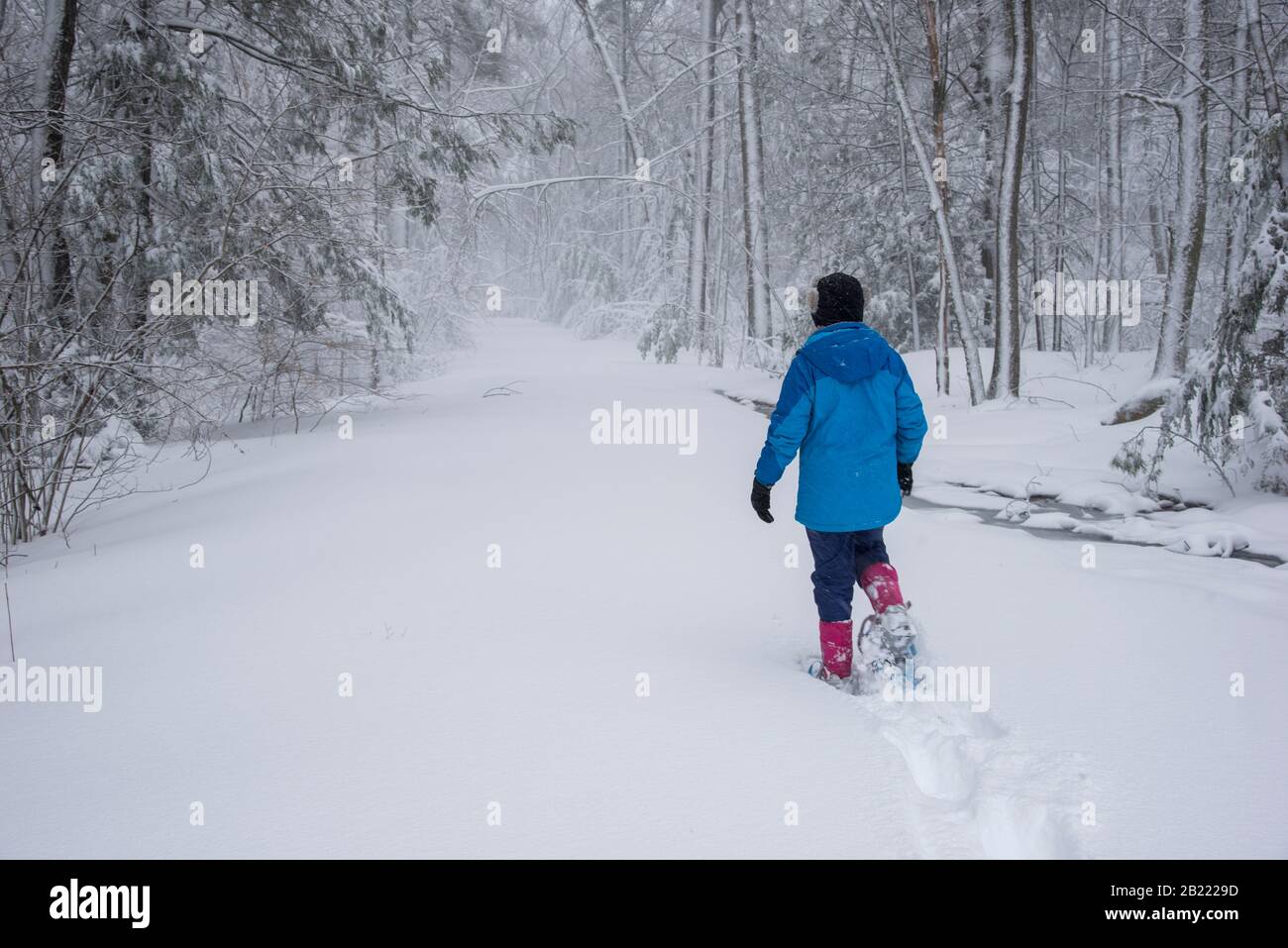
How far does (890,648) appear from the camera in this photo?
11.3 ft

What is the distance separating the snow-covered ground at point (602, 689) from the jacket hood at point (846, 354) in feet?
4.46

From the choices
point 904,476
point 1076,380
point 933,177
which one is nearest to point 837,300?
point 904,476

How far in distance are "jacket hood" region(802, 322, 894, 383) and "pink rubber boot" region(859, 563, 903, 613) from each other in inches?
33.1

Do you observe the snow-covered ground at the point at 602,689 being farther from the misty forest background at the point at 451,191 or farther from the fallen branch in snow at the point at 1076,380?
the fallen branch in snow at the point at 1076,380

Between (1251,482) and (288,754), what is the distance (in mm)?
8083

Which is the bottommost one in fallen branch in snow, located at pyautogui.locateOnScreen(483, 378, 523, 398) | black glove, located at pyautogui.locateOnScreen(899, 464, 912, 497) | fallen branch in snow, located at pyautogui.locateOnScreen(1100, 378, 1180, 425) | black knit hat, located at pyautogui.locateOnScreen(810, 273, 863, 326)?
black glove, located at pyautogui.locateOnScreen(899, 464, 912, 497)

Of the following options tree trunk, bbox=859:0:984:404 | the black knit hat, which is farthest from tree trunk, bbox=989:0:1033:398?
→ the black knit hat

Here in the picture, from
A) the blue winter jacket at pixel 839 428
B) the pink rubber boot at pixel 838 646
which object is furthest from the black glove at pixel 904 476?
the pink rubber boot at pixel 838 646

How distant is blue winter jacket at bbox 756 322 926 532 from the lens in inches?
138

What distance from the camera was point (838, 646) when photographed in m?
3.59

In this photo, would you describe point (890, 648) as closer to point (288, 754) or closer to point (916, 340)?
point (288, 754)

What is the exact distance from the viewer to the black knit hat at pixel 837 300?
3.59 meters

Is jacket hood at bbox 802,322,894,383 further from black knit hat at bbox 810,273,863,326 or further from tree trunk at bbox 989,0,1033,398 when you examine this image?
tree trunk at bbox 989,0,1033,398

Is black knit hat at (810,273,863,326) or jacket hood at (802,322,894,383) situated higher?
black knit hat at (810,273,863,326)
